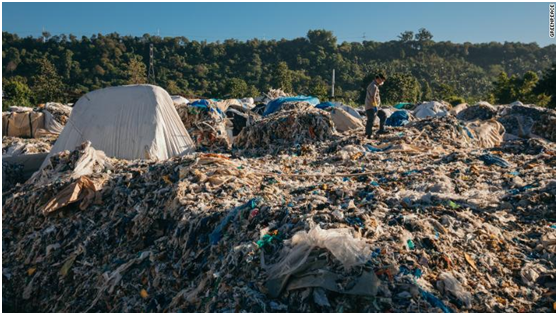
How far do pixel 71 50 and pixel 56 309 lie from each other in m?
46.8

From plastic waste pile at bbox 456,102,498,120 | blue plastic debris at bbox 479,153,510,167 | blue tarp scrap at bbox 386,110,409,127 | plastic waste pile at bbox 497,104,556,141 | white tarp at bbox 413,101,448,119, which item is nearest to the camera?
blue plastic debris at bbox 479,153,510,167

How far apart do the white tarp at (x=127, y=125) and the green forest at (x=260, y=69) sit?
1526 cm

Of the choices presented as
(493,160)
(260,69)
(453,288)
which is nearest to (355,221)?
(453,288)

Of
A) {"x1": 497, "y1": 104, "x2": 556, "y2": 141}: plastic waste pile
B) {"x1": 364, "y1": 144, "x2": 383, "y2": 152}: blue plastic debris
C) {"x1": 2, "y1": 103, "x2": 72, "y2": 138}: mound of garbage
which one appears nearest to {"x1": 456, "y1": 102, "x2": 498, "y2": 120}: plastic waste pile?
{"x1": 497, "y1": 104, "x2": 556, "y2": 141}: plastic waste pile

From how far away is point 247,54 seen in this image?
55.5 metres

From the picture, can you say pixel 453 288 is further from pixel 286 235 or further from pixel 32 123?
pixel 32 123

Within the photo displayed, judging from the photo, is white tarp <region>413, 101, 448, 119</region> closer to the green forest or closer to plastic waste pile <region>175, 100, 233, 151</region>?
plastic waste pile <region>175, 100, 233, 151</region>

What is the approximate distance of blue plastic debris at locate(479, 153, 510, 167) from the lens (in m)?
6.27

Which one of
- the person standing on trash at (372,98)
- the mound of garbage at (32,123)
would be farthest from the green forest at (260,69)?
the person standing on trash at (372,98)

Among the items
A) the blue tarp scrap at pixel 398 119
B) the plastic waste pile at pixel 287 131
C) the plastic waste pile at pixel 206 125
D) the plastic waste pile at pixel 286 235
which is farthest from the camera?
the blue tarp scrap at pixel 398 119

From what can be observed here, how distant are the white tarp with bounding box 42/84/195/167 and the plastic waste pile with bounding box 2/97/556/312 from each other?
1.22 m

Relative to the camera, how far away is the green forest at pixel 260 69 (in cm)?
2869

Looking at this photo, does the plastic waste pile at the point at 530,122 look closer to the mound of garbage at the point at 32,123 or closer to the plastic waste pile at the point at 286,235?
the plastic waste pile at the point at 286,235

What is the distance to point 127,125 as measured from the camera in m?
8.28
